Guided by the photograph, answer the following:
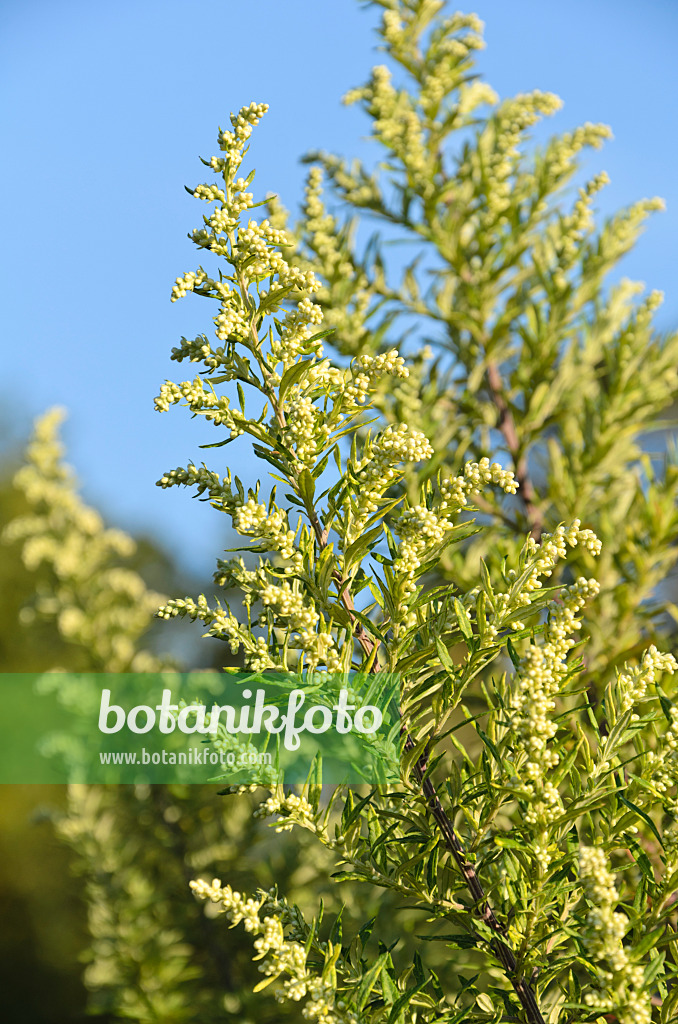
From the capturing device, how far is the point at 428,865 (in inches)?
37.3

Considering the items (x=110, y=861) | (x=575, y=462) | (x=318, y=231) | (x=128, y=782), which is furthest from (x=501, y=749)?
(x=110, y=861)

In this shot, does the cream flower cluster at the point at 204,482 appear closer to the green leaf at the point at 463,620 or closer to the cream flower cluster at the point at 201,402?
the cream flower cluster at the point at 201,402

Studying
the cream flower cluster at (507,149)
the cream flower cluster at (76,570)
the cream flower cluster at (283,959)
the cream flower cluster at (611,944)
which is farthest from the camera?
the cream flower cluster at (76,570)

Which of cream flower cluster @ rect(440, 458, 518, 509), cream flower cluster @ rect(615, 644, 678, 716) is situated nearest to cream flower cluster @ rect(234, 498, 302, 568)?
cream flower cluster @ rect(440, 458, 518, 509)

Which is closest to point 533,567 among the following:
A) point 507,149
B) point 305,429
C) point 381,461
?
point 381,461

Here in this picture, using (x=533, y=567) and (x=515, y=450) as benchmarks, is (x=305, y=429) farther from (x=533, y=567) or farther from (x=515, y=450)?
(x=515, y=450)

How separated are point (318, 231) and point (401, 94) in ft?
2.07

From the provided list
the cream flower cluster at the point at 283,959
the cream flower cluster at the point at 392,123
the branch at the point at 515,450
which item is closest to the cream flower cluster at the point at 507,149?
the cream flower cluster at the point at 392,123

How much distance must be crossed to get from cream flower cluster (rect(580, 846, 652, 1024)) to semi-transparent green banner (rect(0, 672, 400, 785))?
10.7 inches

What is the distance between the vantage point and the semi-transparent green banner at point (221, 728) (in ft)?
3.04

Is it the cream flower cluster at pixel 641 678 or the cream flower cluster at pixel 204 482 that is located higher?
the cream flower cluster at pixel 204 482

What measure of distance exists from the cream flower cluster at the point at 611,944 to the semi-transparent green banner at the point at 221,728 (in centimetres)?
27

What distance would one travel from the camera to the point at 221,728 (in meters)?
0.94

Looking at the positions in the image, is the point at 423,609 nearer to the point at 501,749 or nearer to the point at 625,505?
the point at 501,749
